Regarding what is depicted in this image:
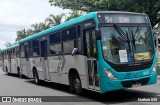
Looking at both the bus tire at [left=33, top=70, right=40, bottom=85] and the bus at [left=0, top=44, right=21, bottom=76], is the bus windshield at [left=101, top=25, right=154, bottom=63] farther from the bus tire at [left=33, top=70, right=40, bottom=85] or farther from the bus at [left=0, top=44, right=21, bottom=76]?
the bus at [left=0, top=44, right=21, bottom=76]

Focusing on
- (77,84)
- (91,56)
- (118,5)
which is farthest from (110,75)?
(118,5)

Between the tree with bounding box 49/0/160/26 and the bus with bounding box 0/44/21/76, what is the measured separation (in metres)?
A: 5.62

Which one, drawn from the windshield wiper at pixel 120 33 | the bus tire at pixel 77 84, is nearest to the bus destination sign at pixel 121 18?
the windshield wiper at pixel 120 33

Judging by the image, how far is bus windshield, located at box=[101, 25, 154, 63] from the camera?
1051 centimetres

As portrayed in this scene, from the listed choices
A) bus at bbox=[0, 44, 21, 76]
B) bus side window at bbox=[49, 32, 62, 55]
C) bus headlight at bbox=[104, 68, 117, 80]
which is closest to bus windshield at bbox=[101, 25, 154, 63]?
bus headlight at bbox=[104, 68, 117, 80]

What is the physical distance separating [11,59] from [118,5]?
11.1 meters

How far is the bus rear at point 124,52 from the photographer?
10375mm

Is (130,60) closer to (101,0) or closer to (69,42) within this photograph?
(69,42)

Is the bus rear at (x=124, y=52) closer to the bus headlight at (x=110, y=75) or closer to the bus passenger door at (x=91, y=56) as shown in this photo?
the bus headlight at (x=110, y=75)

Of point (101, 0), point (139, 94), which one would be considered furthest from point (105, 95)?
point (101, 0)

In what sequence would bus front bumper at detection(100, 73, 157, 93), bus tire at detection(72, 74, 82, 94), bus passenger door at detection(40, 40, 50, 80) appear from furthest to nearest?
bus passenger door at detection(40, 40, 50, 80)
bus tire at detection(72, 74, 82, 94)
bus front bumper at detection(100, 73, 157, 93)

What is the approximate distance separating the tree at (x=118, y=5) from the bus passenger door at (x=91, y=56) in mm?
12611

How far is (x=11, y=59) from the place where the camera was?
28.9 meters

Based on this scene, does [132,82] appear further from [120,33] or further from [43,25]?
[43,25]
